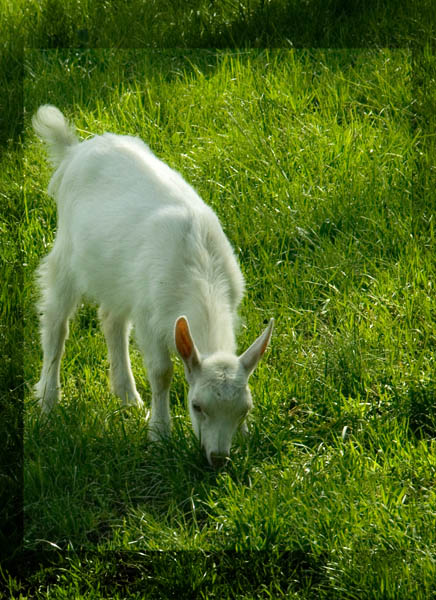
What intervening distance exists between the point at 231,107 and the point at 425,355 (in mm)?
2457

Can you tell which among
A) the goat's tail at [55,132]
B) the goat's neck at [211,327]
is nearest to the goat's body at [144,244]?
the goat's neck at [211,327]

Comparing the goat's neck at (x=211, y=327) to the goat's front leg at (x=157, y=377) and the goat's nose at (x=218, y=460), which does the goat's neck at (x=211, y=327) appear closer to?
the goat's front leg at (x=157, y=377)

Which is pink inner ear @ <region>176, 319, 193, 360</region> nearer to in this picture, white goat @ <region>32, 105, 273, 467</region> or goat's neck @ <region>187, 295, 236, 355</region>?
white goat @ <region>32, 105, 273, 467</region>

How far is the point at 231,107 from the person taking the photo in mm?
7293

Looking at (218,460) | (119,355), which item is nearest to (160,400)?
(218,460)

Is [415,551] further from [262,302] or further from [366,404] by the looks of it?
[262,302]

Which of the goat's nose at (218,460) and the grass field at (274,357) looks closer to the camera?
the grass field at (274,357)

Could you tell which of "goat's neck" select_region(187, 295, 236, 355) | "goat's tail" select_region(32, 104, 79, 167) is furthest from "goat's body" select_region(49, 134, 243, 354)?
"goat's tail" select_region(32, 104, 79, 167)

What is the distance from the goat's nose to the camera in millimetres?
4691

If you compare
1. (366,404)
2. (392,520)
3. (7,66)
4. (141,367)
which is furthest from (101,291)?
(7,66)

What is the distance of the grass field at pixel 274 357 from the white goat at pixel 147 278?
221mm

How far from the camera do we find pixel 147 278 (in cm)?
521

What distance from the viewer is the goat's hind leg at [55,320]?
5871 mm

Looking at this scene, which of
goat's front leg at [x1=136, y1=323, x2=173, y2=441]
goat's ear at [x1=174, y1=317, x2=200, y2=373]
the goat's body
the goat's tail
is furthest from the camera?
the goat's tail
